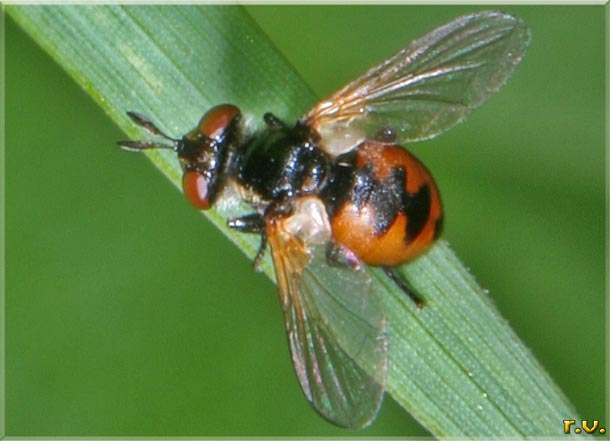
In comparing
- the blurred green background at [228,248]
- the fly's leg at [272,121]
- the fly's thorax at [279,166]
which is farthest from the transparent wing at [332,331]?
the blurred green background at [228,248]

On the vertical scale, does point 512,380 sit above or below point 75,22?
below

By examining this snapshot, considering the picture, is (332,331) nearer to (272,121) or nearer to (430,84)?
(272,121)

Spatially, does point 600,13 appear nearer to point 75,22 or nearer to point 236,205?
point 236,205

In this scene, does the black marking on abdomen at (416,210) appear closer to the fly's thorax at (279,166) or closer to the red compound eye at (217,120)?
the fly's thorax at (279,166)

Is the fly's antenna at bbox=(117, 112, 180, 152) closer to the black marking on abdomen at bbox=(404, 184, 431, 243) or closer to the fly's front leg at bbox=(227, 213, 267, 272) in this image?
the fly's front leg at bbox=(227, 213, 267, 272)

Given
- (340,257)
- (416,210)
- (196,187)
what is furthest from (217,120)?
(416,210)

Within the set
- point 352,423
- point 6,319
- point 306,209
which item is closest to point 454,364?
point 352,423
